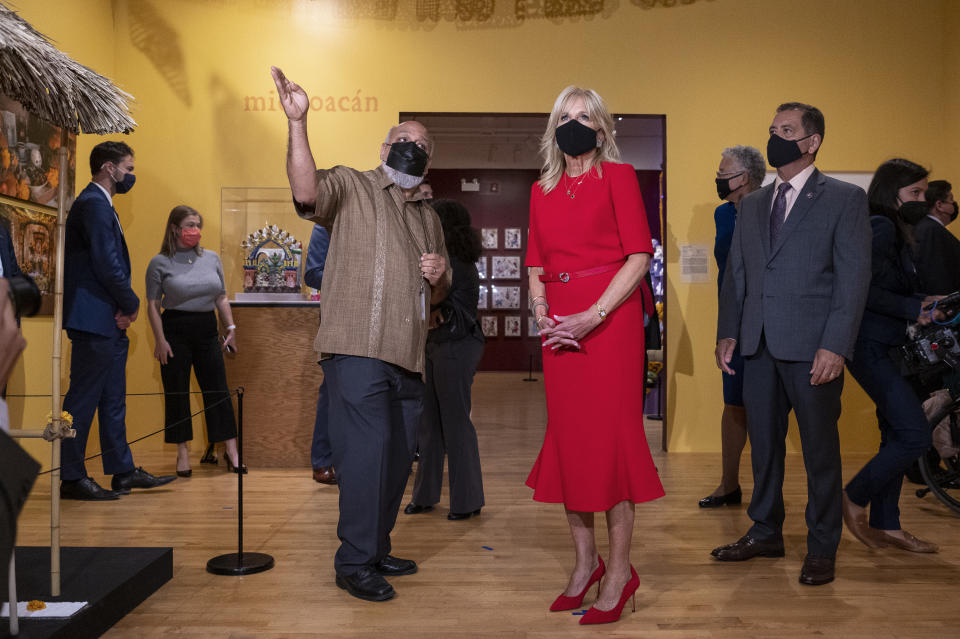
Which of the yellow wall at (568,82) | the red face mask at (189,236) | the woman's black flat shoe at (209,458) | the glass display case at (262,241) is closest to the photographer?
the red face mask at (189,236)

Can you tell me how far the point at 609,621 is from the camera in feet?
8.53

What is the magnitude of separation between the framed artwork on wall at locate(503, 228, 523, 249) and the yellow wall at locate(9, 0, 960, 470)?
758cm

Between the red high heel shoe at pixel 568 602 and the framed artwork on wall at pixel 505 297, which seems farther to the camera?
the framed artwork on wall at pixel 505 297

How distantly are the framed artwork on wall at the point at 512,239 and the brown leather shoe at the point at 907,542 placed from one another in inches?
415

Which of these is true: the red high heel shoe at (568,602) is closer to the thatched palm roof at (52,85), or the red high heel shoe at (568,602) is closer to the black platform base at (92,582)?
the black platform base at (92,582)

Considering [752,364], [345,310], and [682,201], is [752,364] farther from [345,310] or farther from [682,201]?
[682,201]

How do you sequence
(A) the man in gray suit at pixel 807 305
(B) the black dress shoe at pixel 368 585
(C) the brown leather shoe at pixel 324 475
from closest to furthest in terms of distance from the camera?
(B) the black dress shoe at pixel 368 585 → (A) the man in gray suit at pixel 807 305 → (C) the brown leather shoe at pixel 324 475

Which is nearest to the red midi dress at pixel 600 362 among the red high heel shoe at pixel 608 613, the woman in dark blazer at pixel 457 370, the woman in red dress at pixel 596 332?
the woman in red dress at pixel 596 332

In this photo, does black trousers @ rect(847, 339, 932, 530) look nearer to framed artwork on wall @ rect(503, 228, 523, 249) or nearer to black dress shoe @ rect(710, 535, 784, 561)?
black dress shoe @ rect(710, 535, 784, 561)

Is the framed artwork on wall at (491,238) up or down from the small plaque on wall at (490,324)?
up

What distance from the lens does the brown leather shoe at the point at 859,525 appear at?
346 cm

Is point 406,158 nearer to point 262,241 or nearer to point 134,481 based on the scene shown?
point 134,481

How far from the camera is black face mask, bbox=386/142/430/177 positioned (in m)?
2.96

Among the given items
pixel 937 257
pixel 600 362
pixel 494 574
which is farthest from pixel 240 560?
pixel 937 257
